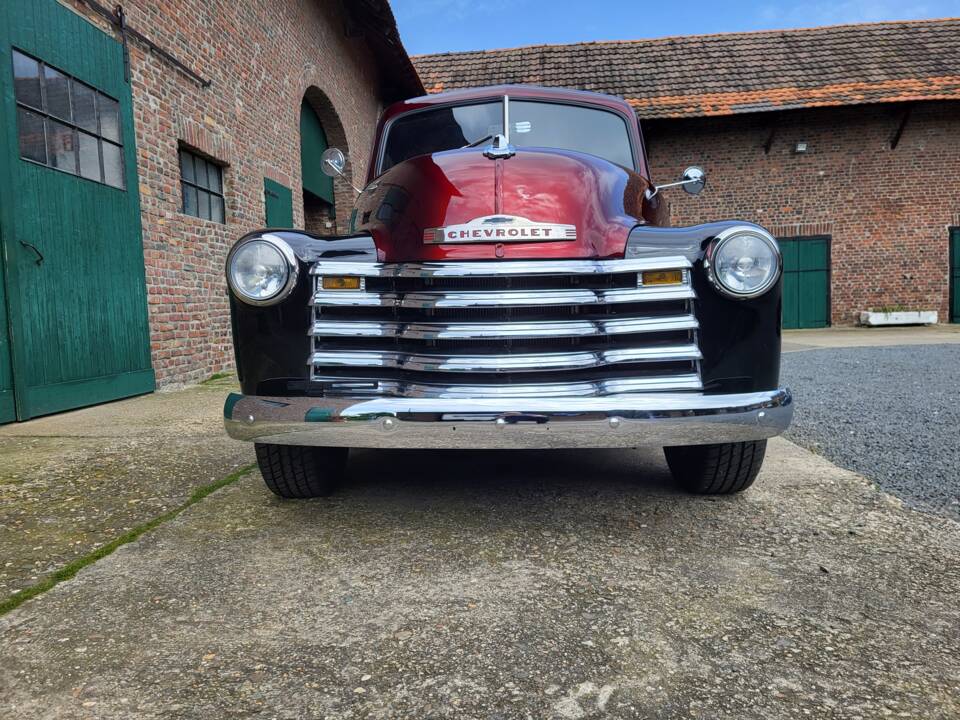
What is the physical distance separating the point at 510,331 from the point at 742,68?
15901 mm

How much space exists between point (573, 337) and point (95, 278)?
174 inches

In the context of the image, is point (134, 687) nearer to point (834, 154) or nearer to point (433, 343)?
point (433, 343)

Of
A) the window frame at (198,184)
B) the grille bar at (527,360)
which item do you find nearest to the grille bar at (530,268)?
the grille bar at (527,360)

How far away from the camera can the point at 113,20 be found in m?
5.30

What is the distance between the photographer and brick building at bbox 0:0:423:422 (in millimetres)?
4418

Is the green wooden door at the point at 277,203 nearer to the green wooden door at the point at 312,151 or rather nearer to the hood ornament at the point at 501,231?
the green wooden door at the point at 312,151

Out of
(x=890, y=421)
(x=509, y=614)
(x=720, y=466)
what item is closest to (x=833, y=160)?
(x=890, y=421)

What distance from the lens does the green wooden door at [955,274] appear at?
1451 centimetres

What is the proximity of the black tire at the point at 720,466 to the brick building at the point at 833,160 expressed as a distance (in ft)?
42.2

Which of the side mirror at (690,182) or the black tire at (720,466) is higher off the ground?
the side mirror at (690,182)

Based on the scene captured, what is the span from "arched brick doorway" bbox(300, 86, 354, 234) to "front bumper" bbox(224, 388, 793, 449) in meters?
8.42

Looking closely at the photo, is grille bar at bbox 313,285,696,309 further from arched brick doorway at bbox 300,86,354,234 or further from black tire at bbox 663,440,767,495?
arched brick doorway at bbox 300,86,354,234

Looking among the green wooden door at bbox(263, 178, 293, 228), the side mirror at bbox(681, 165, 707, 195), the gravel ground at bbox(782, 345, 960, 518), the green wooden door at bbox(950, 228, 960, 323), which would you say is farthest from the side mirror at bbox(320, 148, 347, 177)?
the green wooden door at bbox(950, 228, 960, 323)

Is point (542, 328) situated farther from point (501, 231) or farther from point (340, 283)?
point (340, 283)
